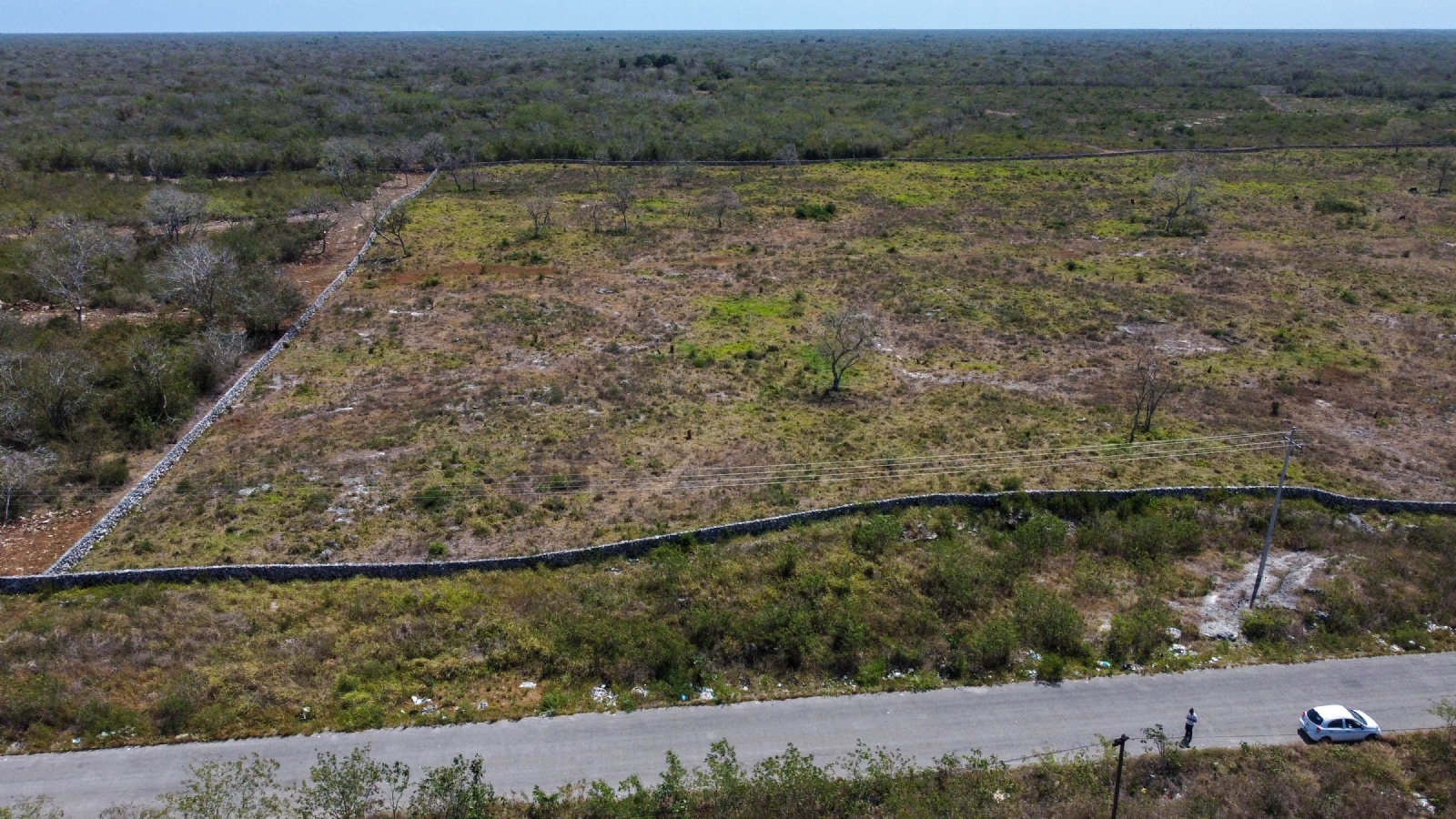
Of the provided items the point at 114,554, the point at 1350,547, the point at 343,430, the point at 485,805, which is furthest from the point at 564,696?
the point at 1350,547

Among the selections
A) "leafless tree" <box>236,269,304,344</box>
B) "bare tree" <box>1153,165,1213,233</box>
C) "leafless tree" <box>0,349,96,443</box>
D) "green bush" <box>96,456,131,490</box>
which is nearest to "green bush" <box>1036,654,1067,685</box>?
"green bush" <box>96,456,131,490</box>

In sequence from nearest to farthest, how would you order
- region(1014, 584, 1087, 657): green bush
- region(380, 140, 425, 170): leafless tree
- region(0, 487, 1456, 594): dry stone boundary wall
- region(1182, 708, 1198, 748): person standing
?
1. region(1182, 708, 1198, 748): person standing
2. region(1014, 584, 1087, 657): green bush
3. region(0, 487, 1456, 594): dry stone boundary wall
4. region(380, 140, 425, 170): leafless tree

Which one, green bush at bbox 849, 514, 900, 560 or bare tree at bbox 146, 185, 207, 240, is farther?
bare tree at bbox 146, 185, 207, 240

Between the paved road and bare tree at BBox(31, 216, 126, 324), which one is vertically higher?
bare tree at BBox(31, 216, 126, 324)

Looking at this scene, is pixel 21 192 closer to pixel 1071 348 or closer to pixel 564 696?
pixel 564 696

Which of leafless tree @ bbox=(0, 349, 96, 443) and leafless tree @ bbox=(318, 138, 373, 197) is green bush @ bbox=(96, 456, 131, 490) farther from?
leafless tree @ bbox=(318, 138, 373, 197)

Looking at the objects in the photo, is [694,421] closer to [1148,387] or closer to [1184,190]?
[1148,387]

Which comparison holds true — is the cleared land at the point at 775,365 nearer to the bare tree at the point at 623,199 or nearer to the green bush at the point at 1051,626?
the bare tree at the point at 623,199
